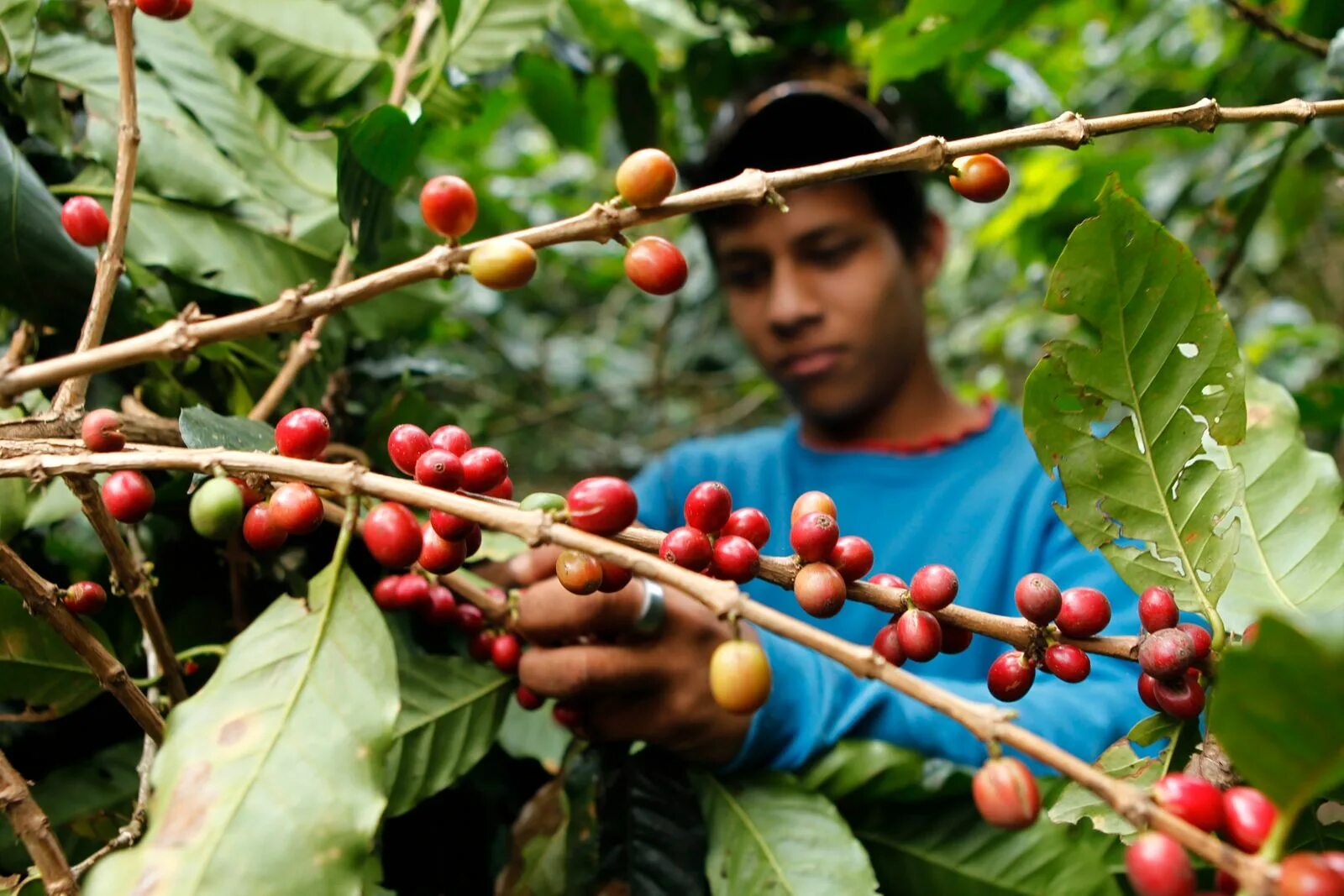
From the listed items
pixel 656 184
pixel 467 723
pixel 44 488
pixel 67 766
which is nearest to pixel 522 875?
pixel 467 723

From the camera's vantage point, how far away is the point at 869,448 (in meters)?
2.07

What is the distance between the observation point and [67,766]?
806 mm

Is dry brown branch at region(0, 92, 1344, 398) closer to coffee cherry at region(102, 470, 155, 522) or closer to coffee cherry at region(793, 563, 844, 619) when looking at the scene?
coffee cherry at region(102, 470, 155, 522)

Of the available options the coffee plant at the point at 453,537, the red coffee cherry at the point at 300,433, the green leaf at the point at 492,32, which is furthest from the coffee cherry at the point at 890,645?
the green leaf at the point at 492,32

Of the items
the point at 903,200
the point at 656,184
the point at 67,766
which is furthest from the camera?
the point at 903,200

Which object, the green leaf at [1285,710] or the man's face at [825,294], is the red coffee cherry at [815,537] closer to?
the green leaf at [1285,710]

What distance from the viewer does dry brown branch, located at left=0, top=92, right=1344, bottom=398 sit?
0.49 meters

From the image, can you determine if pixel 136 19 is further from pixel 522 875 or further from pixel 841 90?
pixel 841 90

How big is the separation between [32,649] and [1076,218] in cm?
182

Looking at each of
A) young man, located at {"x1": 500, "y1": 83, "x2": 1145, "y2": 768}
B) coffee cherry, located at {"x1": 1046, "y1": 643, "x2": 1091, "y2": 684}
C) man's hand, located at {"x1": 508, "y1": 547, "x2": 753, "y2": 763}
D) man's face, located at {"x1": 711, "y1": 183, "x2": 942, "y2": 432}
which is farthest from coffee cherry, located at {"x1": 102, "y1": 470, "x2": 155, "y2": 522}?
man's face, located at {"x1": 711, "y1": 183, "x2": 942, "y2": 432}

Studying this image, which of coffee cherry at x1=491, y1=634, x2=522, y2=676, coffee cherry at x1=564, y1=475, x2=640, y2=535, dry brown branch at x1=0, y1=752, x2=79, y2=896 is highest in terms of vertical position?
coffee cherry at x1=564, y1=475, x2=640, y2=535

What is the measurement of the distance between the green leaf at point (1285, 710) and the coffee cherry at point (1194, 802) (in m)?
0.03

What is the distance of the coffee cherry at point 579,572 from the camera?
1.69 ft

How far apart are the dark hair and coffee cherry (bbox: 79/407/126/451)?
143 centimetres
